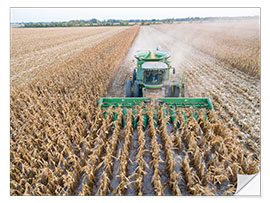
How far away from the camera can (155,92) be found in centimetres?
594

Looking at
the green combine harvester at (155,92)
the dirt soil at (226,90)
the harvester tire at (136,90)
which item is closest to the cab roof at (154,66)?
the green combine harvester at (155,92)

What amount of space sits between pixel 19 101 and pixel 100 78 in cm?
377

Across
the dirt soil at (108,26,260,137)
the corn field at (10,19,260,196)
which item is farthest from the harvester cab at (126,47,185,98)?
the dirt soil at (108,26,260,137)

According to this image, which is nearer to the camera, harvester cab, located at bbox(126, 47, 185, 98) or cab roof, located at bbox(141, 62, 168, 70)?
cab roof, located at bbox(141, 62, 168, 70)

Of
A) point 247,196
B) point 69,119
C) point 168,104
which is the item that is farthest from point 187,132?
point 69,119

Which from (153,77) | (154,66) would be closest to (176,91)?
(153,77)

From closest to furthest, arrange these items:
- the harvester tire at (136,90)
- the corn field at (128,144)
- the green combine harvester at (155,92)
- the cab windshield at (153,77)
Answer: the corn field at (128,144) < the green combine harvester at (155,92) < the cab windshield at (153,77) < the harvester tire at (136,90)

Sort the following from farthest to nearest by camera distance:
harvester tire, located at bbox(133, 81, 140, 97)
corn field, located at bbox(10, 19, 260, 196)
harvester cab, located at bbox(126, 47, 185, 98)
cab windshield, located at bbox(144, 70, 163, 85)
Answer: harvester tire, located at bbox(133, 81, 140, 97), cab windshield, located at bbox(144, 70, 163, 85), harvester cab, located at bbox(126, 47, 185, 98), corn field, located at bbox(10, 19, 260, 196)

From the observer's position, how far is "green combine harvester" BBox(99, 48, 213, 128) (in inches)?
205

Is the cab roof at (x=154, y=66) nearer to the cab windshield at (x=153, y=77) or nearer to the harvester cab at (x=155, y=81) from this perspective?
the harvester cab at (x=155, y=81)

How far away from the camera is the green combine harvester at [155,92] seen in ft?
17.0

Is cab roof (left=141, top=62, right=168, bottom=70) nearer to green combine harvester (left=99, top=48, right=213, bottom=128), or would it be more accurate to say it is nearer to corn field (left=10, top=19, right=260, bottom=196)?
green combine harvester (left=99, top=48, right=213, bottom=128)

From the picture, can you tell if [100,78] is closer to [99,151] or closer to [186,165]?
[99,151]

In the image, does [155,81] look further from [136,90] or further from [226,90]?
[226,90]
